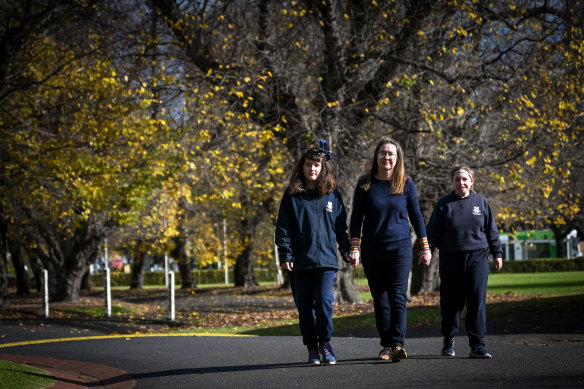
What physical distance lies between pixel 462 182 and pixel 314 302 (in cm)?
185

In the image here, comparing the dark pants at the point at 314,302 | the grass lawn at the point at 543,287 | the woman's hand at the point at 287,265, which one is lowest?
the grass lawn at the point at 543,287

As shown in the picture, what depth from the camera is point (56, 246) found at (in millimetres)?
26734

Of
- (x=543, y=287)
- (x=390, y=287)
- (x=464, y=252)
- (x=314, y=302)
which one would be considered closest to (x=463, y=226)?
(x=464, y=252)

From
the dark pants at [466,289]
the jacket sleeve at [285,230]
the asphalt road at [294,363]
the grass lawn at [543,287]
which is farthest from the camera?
the grass lawn at [543,287]

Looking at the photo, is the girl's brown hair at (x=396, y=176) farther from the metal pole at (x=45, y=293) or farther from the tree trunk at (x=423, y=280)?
the tree trunk at (x=423, y=280)

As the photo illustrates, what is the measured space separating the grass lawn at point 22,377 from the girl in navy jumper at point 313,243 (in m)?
2.44

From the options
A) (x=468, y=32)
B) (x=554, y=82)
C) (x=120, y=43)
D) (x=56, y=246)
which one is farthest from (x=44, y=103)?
(x=554, y=82)

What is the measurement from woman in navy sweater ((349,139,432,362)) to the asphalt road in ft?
1.28

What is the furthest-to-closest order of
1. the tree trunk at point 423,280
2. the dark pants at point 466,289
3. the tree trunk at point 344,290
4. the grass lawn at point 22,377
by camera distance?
the tree trunk at point 423,280 → the tree trunk at point 344,290 → the dark pants at point 466,289 → the grass lawn at point 22,377

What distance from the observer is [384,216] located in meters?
6.59

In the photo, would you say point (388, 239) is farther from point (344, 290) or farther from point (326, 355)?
point (344, 290)

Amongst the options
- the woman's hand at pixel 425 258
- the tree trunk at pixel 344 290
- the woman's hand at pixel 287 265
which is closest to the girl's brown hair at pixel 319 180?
the woman's hand at pixel 287 265

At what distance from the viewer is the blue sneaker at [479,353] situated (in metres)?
6.68

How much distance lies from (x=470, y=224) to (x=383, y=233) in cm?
96
